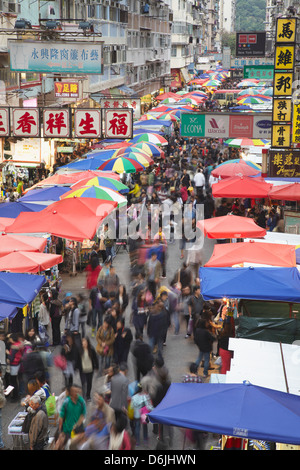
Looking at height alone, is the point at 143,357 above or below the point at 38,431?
above

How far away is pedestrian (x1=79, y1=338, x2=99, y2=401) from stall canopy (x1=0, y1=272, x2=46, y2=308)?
1315 millimetres

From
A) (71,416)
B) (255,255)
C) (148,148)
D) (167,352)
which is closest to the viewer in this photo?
(71,416)

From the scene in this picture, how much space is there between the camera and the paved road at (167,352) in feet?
30.5

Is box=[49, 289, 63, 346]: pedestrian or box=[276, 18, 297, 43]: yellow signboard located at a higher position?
box=[276, 18, 297, 43]: yellow signboard

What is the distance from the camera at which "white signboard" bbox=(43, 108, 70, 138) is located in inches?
651

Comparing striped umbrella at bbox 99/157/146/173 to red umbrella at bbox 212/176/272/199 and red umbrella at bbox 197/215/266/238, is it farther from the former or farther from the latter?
red umbrella at bbox 197/215/266/238

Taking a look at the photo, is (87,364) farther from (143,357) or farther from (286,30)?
(286,30)

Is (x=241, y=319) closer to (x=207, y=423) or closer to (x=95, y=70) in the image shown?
(x=207, y=423)

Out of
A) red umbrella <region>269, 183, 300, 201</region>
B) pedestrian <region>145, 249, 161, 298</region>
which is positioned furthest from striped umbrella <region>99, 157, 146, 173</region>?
pedestrian <region>145, 249, 161, 298</region>

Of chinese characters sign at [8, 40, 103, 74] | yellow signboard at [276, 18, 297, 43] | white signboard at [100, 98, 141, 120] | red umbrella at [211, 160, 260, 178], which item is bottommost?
red umbrella at [211, 160, 260, 178]

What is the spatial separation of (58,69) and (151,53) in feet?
135

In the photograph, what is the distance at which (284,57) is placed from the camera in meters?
15.9

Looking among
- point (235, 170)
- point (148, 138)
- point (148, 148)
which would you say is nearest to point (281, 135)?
point (235, 170)

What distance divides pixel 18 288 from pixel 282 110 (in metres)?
9.12
